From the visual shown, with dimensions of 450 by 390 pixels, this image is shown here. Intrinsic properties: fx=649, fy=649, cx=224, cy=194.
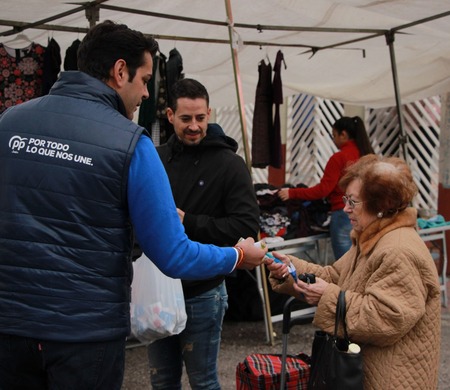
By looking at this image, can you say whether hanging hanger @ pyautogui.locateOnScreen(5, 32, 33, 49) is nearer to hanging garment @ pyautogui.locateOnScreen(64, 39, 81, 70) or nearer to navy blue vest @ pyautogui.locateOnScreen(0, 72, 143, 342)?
hanging garment @ pyautogui.locateOnScreen(64, 39, 81, 70)

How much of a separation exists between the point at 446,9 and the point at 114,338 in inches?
157

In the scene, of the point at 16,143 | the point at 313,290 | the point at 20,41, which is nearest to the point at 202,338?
the point at 313,290

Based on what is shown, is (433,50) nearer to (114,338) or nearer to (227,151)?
(227,151)

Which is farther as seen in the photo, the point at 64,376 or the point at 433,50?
the point at 433,50

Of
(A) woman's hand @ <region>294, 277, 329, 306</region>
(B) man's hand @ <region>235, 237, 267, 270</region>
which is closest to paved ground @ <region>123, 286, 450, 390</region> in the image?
(A) woman's hand @ <region>294, 277, 329, 306</region>

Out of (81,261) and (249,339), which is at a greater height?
(81,261)

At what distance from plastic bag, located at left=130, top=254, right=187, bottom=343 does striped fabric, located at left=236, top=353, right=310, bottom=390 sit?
367 millimetres

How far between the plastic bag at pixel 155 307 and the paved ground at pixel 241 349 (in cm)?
183

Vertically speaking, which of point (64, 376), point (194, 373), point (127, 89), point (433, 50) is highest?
point (433, 50)

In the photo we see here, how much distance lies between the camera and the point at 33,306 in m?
1.71

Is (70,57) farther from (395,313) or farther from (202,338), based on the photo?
(395,313)

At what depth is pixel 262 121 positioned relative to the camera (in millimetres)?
5711

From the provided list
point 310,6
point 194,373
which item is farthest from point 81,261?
point 310,6

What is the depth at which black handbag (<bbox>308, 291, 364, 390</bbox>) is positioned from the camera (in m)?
2.14
